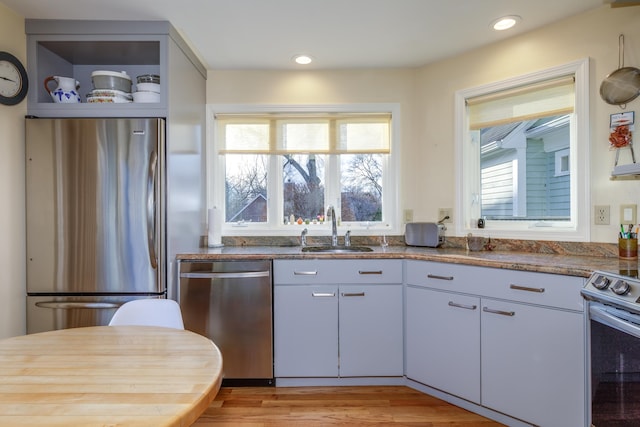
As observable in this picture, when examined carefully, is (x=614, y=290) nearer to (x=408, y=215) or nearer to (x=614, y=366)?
(x=614, y=366)

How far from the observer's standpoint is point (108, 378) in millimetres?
871

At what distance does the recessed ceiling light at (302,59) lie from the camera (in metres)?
2.63

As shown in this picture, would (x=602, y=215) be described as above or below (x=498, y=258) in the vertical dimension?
above

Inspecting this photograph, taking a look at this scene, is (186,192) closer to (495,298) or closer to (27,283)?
(27,283)

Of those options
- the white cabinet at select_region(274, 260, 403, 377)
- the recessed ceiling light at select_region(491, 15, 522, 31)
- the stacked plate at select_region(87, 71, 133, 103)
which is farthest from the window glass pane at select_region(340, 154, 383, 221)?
the stacked plate at select_region(87, 71, 133, 103)

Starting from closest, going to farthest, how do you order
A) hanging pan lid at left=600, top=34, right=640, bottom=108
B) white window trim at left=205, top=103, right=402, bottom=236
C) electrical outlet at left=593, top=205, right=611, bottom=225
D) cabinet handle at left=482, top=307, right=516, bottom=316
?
cabinet handle at left=482, top=307, right=516, bottom=316 < hanging pan lid at left=600, top=34, right=640, bottom=108 < electrical outlet at left=593, top=205, right=611, bottom=225 < white window trim at left=205, top=103, right=402, bottom=236

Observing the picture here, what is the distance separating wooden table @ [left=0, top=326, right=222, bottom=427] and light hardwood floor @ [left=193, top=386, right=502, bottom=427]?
1.13 m

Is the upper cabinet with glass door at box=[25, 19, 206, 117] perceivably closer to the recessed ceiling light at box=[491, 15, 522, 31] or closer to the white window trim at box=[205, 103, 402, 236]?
the white window trim at box=[205, 103, 402, 236]

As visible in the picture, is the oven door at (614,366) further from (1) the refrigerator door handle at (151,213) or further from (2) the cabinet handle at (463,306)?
(1) the refrigerator door handle at (151,213)

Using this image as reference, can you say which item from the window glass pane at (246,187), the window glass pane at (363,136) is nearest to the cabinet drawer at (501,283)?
the window glass pane at (363,136)

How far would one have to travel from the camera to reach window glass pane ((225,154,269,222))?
9.81 ft

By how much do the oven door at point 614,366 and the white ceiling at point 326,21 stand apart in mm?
1786

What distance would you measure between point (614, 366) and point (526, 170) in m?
1.46

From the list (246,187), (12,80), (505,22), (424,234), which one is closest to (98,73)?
(12,80)
